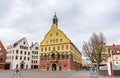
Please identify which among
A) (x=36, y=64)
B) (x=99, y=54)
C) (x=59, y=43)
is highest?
(x=59, y=43)

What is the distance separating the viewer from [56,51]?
64.0 metres

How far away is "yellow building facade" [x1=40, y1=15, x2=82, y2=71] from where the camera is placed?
62.0 metres

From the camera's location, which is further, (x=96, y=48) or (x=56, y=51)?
(x=56, y=51)

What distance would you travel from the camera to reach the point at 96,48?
1581 inches

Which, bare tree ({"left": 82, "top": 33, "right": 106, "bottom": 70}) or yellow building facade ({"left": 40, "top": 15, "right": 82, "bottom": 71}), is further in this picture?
yellow building facade ({"left": 40, "top": 15, "right": 82, "bottom": 71})

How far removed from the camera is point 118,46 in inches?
2837

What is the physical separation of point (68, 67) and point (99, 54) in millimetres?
22552

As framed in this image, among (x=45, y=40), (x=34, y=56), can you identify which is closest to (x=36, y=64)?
(x=34, y=56)

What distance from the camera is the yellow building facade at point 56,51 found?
6202cm

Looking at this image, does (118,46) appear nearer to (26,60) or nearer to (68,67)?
(68,67)

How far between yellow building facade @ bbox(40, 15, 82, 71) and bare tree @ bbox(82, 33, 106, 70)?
18.7 meters

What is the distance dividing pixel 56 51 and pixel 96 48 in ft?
86.2

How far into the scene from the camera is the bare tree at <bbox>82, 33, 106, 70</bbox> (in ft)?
131

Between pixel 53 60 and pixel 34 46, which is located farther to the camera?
pixel 34 46
